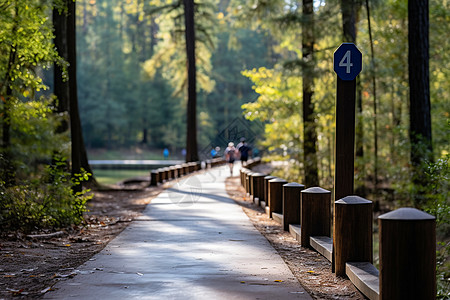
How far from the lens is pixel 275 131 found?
2731cm

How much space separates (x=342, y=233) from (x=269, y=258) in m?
1.68

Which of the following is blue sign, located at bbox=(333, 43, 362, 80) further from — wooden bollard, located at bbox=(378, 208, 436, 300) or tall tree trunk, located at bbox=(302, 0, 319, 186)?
tall tree trunk, located at bbox=(302, 0, 319, 186)

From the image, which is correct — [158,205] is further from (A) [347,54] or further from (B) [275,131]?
(B) [275,131]

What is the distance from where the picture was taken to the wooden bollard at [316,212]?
877cm

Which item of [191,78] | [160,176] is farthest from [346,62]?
[191,78]

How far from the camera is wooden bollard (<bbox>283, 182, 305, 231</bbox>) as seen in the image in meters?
10.6

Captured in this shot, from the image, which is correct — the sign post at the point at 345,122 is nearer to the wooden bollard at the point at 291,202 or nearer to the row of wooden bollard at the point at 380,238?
the row of wooden bollard at the point at 380,238

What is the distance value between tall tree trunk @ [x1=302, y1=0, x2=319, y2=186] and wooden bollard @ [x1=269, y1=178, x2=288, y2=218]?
925 cm

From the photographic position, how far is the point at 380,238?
5.08 meters

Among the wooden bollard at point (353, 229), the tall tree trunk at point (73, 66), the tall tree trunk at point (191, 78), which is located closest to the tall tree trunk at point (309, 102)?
the tall tree trunk at point (73, 66)

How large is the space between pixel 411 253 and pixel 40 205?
7899 mm

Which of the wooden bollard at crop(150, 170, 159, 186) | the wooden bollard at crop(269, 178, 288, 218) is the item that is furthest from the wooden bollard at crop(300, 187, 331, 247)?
the wooden bollard at crop(150, 170, 159, 186)

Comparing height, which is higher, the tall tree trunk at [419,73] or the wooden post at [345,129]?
the tall tree trunk at [419,73]

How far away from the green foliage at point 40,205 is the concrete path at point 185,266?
4.30 feet
